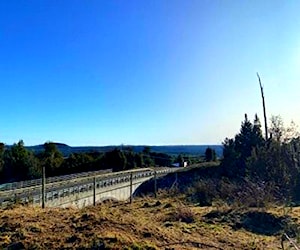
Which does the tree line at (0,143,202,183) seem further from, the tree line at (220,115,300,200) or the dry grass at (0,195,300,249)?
the dry grass at (0,195,300,249)

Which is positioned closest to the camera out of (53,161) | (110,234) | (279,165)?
(110,234)

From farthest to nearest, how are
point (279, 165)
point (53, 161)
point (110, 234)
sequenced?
point (53, 161) < point (279, 165) < point (110, 234)

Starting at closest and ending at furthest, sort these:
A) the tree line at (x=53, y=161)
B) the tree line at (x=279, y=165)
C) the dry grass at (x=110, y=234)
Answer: the dry grass at (x=110, y=234) < the tree line at (x=279, y=165) < the tree line at (x=53, y=161)

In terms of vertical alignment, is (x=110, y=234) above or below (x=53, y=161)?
below

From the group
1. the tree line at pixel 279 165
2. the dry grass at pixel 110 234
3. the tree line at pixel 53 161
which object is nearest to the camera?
the dry grass at pixel 110 234

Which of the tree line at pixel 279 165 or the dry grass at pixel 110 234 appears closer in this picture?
the dry grass at pixel 110 234

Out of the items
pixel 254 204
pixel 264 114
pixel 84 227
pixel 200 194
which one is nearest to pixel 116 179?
pixel 264 114

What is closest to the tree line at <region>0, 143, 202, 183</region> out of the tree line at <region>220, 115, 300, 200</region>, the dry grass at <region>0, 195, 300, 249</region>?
the tree line at <region>220, 115, 300, 200</region>

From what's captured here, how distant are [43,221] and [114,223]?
1.69m

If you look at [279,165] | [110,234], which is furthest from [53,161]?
[110,234]

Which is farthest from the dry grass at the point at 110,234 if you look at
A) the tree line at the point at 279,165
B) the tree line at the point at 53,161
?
the tree line at the point at 53,161

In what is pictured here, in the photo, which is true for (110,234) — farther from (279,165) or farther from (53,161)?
(53,161)

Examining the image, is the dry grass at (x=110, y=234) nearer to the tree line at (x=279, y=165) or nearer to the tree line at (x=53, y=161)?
the tree line at (x=279, y=165)

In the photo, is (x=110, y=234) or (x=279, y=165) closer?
(x=110, y=234)
